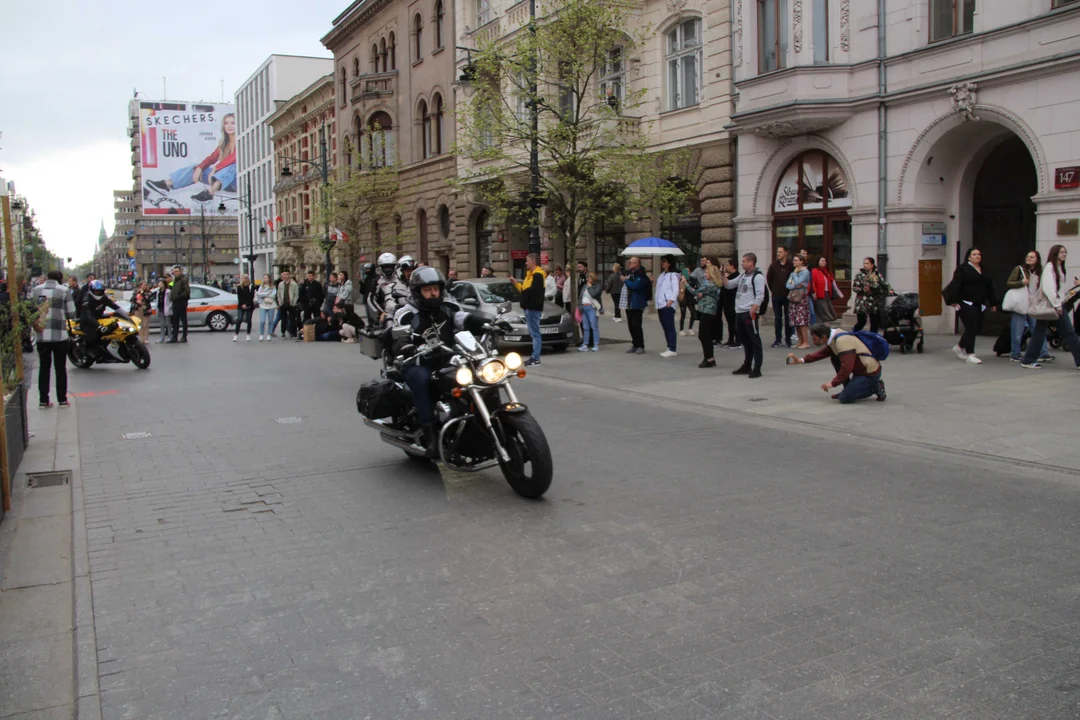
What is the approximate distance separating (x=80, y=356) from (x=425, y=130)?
2572cm

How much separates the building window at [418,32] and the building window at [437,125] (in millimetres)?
2502

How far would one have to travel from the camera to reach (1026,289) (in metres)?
13.0

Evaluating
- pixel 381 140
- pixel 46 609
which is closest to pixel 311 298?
pixel 46 609

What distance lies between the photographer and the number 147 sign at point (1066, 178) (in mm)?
15672

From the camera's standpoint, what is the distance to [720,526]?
5.92 metres

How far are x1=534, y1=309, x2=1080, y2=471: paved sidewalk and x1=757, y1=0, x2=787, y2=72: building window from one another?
7.11 metres

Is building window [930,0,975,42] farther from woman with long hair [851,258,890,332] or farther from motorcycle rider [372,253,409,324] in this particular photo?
motorcycle rider [372,253,409,324]

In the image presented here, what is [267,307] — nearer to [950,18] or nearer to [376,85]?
[950,18]

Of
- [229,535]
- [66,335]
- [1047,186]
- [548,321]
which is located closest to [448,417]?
[229,535]

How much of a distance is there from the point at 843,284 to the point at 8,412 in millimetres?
17050

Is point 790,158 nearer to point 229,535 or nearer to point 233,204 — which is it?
point 229,535

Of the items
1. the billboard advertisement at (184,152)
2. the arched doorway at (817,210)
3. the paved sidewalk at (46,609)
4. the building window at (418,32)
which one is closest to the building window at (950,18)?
the arched doorway at (817,210)

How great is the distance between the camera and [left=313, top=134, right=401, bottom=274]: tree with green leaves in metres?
40.1

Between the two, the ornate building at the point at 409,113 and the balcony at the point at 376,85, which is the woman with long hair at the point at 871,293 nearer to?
the ornate building at the point at 409,113
